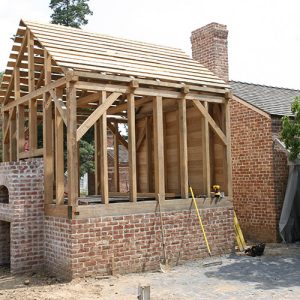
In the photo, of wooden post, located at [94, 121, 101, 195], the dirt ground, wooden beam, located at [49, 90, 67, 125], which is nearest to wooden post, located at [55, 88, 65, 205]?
wooden beam, located at [49, 90, 67, 125]

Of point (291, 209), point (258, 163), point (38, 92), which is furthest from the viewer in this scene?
point (258, 163)

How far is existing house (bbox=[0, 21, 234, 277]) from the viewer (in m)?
9.68

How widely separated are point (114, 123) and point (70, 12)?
12.1m

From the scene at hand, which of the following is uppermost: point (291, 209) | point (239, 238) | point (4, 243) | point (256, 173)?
point (256, 173)

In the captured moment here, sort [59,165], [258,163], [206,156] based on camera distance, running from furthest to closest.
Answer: [258,163]
[206,156]
[59,165]

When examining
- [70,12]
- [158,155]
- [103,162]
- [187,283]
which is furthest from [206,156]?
[70,12]

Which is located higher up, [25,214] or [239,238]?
[25,214]

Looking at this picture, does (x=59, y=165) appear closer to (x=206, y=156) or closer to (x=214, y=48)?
(x=206, y=156)

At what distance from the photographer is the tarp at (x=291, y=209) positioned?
1345 cm

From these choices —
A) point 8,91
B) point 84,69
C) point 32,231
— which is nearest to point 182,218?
point 32,231

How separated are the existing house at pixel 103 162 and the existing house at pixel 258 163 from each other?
1965mm

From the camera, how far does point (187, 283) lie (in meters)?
8.95

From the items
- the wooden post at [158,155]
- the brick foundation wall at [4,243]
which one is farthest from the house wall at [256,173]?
the brick foundation wall at [4,243]

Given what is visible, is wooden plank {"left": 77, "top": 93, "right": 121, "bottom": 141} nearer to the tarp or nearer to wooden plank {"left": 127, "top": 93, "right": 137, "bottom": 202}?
wooden plank {"left": 127, "top": 93, "right": 137, "bottom": 202}
